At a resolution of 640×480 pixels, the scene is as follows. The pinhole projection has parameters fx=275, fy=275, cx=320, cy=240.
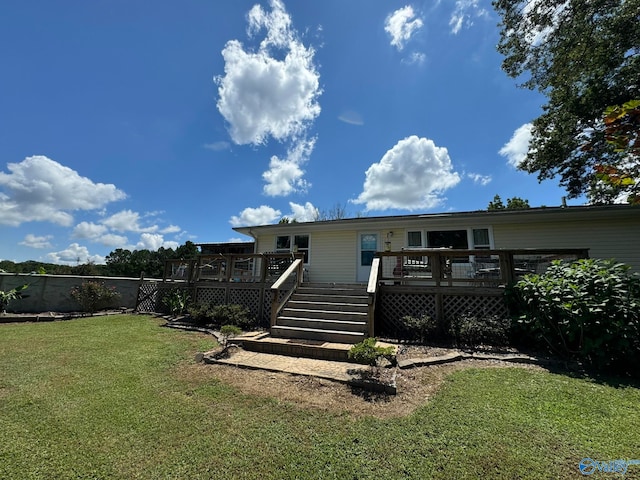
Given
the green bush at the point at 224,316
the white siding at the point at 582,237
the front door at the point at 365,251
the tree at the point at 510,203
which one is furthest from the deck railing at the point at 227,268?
the tree at the point at 510,203

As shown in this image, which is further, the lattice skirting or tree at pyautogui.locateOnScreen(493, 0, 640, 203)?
tree at pyautogui.locateOnScreen(493, 0, 640, 203)

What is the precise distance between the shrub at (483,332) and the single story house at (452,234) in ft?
14.8

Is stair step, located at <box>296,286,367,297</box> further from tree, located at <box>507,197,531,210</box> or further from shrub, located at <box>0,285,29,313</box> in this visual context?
tree, located at <box>507,197,531,210</box>

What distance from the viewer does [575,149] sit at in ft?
43.1

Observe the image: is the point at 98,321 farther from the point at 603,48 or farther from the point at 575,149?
the point at 575,149

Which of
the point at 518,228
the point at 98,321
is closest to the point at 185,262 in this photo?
the point at 98,321

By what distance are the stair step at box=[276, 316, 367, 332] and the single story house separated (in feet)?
14.9

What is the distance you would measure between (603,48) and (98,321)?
19111mm

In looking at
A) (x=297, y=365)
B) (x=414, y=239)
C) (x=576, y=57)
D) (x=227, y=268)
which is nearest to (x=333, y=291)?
(x=297, y=365)

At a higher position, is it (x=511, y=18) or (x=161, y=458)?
(x=511, y=18)

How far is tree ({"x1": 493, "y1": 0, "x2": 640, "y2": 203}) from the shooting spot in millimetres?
9023

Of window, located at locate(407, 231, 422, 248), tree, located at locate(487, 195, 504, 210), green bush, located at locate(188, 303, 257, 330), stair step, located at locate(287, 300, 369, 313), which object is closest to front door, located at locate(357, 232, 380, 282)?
window, located at locate(407, 231, 422, 248)

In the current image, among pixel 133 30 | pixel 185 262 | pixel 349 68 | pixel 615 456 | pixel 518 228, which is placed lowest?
pixel 615 456

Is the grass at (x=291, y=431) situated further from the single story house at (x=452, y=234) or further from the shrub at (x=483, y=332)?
the single story house at (x=452, y=234)
